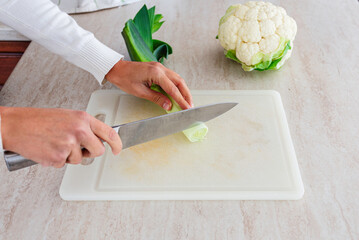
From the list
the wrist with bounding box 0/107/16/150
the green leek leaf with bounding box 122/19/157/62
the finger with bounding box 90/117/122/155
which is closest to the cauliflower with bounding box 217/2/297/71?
the green leek leaf with bounding box 122/19/157/62

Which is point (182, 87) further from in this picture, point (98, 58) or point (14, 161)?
point (14, 161)

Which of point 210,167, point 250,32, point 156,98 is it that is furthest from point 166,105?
point 250,32

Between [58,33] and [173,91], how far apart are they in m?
0.41

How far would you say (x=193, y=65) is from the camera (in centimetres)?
120

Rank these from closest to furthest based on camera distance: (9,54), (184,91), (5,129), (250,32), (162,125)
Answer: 1. (5,129)
2. (162,125)
3. (184,91)
4. (250,32)
5. (9,54)

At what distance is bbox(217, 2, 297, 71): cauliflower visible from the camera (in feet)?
3.46

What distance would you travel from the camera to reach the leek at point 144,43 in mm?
1006

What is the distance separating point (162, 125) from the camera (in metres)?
0.85

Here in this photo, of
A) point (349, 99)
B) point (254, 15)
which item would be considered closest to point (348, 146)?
point (349, 99)

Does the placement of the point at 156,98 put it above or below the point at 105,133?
below

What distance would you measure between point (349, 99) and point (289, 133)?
0.27m

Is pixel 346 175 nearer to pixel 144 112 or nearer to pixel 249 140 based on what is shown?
pixel 249 140

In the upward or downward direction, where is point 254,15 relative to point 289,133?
upward

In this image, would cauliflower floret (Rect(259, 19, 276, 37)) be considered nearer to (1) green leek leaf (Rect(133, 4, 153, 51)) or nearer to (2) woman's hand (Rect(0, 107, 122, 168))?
(1) green leek leaf (Rect(133, 4, 153, 51))
